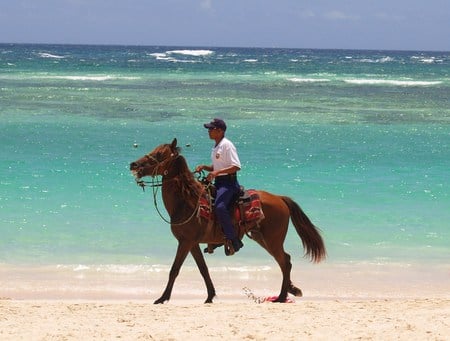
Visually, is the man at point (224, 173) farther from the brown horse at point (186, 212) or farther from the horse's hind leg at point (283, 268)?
the horse's hind leg at point (283, 268)

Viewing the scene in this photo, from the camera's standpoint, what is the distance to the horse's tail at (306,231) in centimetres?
881

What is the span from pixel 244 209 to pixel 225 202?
0.71 feet

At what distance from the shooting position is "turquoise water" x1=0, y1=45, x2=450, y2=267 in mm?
11328

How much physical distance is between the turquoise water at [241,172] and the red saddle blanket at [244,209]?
2290 millimetres

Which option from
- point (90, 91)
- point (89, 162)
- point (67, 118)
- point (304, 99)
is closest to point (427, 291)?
point (89, 162)

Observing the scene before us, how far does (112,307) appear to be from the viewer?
774cm

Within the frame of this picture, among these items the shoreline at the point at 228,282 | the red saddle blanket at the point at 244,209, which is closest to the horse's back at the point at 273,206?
the red saddle blanket at the point at 244,209

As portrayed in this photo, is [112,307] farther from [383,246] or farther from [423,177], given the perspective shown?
[423,177]

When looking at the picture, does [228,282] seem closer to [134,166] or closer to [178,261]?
[178,261]

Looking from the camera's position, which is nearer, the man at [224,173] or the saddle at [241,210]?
the man at [224,173]

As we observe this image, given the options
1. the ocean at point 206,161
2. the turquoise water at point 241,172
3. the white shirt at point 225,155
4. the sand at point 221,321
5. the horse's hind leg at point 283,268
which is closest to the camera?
the sand at point 221,321

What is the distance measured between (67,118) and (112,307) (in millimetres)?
20157

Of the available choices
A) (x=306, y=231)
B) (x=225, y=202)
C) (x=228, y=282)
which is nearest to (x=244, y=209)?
(x=225, y=202)

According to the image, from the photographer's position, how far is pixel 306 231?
8844 mm
